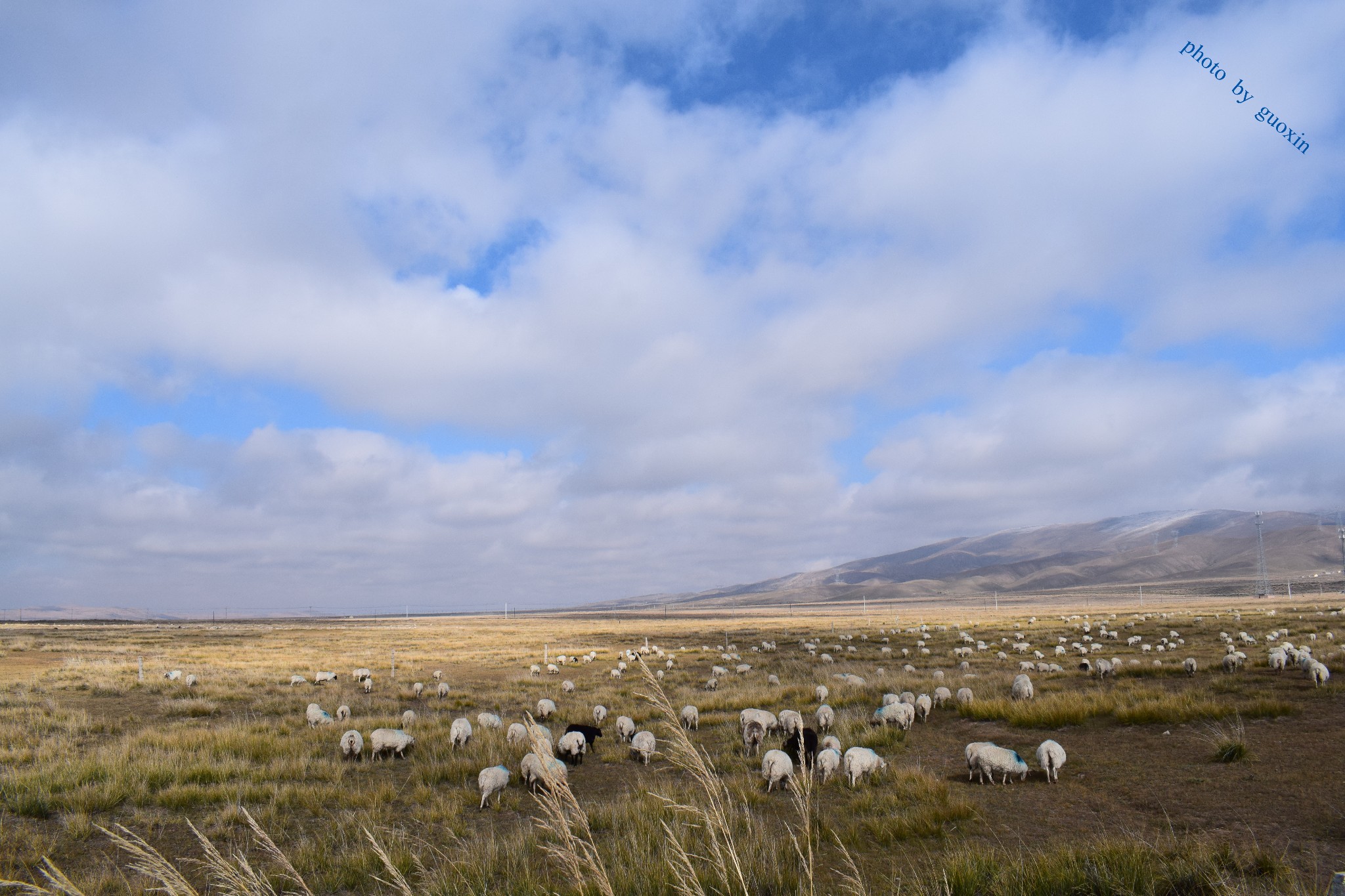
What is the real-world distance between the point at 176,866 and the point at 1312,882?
1180 centimetres

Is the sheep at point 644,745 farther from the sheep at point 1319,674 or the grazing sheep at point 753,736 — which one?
the sheep at point 1319,674

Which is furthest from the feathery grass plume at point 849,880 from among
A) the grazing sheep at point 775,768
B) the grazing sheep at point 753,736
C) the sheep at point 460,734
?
the sheep at point 460,734

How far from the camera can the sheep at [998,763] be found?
10.7 meters

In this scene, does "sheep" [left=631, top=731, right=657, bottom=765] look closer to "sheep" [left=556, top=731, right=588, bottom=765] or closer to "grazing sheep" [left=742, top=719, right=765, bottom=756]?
"sheep" [left=556, top=731, right=588, bottom=765]

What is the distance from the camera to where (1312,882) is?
604 cm

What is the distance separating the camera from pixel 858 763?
1080 centimetres

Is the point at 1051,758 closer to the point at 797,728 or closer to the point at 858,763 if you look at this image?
the point at 858,763

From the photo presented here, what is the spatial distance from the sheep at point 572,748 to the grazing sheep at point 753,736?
3.39 m

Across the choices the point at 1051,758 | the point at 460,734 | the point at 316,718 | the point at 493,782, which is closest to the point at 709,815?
the point at 493,782

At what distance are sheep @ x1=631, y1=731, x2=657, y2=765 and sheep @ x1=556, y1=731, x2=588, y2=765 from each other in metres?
1.09

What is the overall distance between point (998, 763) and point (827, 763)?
2.65 metres

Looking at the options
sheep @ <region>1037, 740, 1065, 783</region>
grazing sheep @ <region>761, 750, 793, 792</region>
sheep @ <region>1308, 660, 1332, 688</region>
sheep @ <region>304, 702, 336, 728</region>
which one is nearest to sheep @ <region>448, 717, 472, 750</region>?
sheep @ <region>304, 702, 336, 728</region>

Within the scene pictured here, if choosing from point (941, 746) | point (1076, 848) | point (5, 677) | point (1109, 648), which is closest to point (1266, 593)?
point (1109, 648)

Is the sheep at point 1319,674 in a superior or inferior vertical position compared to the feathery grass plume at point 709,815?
inferior
